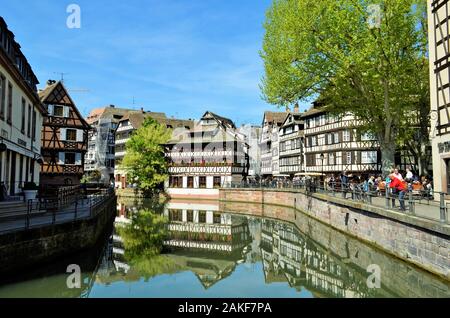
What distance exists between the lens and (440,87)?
65.6 ft

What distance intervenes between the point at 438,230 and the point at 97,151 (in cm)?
7829

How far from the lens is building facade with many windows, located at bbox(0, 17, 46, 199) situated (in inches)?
695

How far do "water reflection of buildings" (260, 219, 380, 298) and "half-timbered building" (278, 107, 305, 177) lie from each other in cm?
3078

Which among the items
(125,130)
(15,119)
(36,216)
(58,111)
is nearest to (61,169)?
(58,111)

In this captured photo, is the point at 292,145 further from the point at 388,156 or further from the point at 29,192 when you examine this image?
the point at 29,192

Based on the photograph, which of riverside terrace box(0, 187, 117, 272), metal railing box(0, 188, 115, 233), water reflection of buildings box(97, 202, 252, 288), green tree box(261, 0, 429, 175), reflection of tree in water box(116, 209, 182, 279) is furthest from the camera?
green tree box(261, 0, 429, 175)

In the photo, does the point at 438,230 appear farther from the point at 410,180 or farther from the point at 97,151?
the point at 97,151

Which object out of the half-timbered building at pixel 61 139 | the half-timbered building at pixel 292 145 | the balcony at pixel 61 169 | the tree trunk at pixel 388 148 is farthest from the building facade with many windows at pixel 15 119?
the half-timbered building at pixel 292 145

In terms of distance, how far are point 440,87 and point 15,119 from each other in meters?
22.5

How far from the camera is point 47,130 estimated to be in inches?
1485

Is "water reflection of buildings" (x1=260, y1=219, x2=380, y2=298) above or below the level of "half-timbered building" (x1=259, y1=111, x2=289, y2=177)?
below

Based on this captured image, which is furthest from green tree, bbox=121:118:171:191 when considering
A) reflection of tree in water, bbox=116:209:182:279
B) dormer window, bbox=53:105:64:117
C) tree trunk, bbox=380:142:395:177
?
tree trunk, bbox=380:142:395:177

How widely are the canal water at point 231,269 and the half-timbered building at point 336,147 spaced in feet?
61.4

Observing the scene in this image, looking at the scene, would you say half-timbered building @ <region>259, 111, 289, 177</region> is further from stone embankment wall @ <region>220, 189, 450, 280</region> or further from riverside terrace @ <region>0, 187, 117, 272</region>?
riverside terrace @ <region>0, 187, 117, 272</region>
